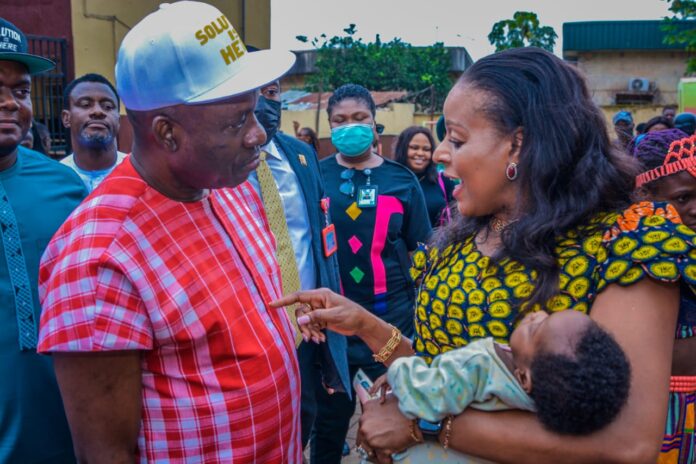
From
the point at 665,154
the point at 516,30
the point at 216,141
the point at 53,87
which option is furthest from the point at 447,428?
the point at 516,30

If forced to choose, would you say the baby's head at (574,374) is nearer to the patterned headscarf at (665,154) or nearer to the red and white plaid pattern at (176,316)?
the red and white plaid pattern at (176,316)

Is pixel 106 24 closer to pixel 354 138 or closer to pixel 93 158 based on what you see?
pixel 93 158

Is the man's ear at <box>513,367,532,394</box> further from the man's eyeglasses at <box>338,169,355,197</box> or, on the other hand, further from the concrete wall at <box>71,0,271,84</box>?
the concrete wall at <box>71,0,271,84</box>

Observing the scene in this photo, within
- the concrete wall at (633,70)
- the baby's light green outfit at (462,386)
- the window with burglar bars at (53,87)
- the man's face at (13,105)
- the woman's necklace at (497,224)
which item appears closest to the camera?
the baby's light green outfit at (462,386)

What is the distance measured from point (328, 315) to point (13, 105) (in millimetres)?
1379

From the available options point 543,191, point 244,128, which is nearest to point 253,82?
point 244,128

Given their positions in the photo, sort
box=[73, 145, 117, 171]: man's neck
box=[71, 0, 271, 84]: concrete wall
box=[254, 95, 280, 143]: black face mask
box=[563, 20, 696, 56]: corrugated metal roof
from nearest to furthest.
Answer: box=[254, 95, 280, 143]: black face mask, box=[73, 145, 117, 171]: man's neck, box=[71, 0, 271, 84]: concrete wall, box=[563, 20, 696, 56]: corrugated metal roof

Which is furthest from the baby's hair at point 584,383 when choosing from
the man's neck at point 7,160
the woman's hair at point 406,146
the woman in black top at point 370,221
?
the woman's hair at point 406,146

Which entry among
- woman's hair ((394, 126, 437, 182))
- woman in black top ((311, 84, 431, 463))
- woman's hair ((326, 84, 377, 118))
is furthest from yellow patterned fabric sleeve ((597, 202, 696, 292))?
woman's hair ((394, 126, 437, 182))

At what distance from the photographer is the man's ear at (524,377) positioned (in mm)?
1419

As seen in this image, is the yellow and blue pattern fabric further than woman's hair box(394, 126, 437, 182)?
Result: No

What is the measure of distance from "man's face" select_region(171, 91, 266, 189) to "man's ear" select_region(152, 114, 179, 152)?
2 cm

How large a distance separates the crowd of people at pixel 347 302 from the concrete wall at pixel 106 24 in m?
7.89

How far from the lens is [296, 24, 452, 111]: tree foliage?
23.8m
